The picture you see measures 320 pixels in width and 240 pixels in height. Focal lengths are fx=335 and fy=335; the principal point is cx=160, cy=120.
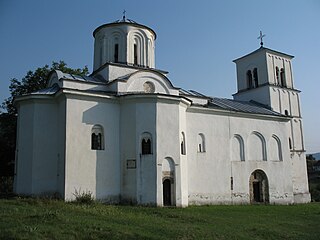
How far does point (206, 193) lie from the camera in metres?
20.6

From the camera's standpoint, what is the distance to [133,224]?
1113cm

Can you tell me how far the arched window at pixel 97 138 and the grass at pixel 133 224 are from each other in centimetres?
415

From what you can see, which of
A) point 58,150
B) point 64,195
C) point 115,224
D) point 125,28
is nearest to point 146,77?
point 125,28

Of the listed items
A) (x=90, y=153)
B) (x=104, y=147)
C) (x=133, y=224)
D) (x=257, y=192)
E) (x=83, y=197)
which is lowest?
(x=133, y=224)

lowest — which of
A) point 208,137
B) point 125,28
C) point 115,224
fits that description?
point 115,224

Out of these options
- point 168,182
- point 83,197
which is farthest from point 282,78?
point 83,197

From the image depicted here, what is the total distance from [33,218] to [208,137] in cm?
1316

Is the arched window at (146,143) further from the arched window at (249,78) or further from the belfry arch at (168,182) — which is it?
the arched window at (249,78)

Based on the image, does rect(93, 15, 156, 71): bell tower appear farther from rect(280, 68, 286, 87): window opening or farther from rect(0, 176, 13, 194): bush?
rect(0, 176, 13, 194): bush

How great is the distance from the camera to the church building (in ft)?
56.5

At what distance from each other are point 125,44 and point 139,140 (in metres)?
7.18

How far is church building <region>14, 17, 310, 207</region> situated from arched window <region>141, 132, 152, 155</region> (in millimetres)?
53

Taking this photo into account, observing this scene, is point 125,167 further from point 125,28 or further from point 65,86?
point 125,28

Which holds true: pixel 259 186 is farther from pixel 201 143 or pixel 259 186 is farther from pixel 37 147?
pixel 37 147
